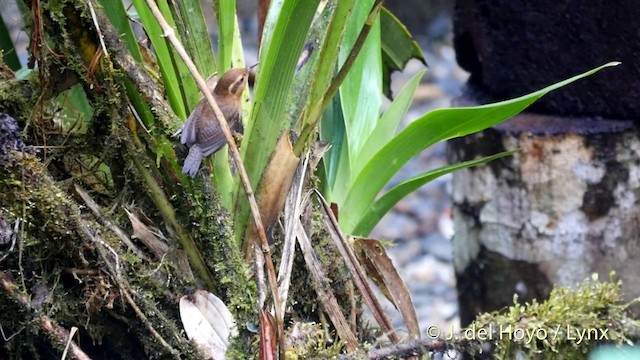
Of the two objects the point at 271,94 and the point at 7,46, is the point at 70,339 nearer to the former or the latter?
the point at 271,94

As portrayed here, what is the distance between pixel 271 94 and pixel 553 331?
1.45ft

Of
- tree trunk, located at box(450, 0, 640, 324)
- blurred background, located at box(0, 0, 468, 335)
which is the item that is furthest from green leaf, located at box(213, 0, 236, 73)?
blurred background, located at box(0, 0, 468, 335)

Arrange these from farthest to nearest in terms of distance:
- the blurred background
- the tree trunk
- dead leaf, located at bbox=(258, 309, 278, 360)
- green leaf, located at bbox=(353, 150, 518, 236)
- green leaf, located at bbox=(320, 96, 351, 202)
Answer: the blurred background < the tree trunk < green leaf, located at bbox=(320, 96, 351, 202) < green leaf, located at bbox=(353, 150, 518, 236) < dead leaf, located at bbox=(258, 309, 278, 360)

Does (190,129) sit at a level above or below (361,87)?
below

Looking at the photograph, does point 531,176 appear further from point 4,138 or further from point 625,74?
point 4,138

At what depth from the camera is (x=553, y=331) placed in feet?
3.10

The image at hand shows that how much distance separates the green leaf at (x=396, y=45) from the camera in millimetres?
1361

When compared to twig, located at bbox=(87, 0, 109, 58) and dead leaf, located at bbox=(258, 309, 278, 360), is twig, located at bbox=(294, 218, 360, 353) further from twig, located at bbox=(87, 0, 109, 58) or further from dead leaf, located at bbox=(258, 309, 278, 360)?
twig, located at bbox=(87, 0, 109, 58)

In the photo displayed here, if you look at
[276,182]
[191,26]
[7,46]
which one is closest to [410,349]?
[276,182]

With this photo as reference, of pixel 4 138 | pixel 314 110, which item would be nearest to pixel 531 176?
pixel 314 110

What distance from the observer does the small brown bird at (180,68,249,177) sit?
0.86 metres

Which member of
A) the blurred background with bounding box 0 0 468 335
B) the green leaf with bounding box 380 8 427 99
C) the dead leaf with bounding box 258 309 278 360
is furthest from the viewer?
the blurred background with bounding box 0 0 468 335

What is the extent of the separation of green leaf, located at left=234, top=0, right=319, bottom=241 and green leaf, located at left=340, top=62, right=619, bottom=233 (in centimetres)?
17

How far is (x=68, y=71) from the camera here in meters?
0.93
